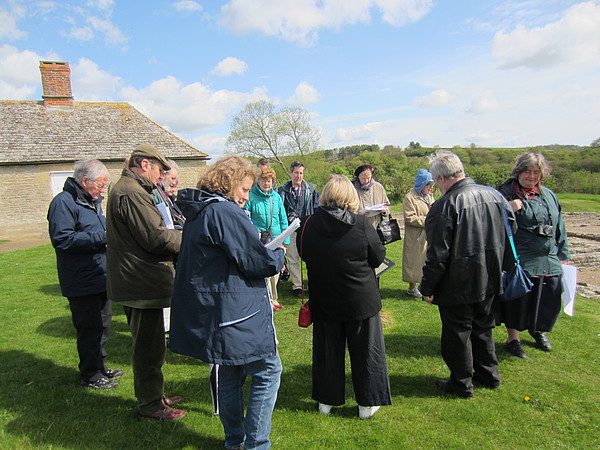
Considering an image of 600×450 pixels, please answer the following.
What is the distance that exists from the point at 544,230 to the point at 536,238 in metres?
0.11

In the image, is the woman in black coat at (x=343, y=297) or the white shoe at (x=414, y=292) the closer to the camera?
the woman in black coat at (x=343, y=297)

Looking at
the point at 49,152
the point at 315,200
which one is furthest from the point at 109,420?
the point at 49,152

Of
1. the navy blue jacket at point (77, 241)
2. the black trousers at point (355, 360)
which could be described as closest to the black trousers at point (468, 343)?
the black trousers at point (355, 360)

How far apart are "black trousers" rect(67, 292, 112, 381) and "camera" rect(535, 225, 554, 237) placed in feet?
15.0

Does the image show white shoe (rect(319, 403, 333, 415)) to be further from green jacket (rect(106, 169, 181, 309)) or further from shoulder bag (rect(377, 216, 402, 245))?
shoulder bag (rect(377, 216, 402, 245))

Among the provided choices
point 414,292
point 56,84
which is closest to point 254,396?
point 414,292

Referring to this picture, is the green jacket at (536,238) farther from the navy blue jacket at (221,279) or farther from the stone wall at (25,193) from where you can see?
the stone wall at (25,193)

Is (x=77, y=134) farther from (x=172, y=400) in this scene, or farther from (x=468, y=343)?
(x=468, y=343)

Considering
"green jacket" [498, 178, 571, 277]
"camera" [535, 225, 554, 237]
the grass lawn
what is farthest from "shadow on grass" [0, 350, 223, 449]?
"camera" [535, 225, 554, 237]

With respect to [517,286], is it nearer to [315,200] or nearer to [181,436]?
[181,436]

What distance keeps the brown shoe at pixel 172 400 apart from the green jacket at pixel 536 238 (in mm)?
3801

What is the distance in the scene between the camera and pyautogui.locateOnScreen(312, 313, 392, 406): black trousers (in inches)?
123

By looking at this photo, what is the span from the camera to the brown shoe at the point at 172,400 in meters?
3.47

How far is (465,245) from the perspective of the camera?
3252 mm
